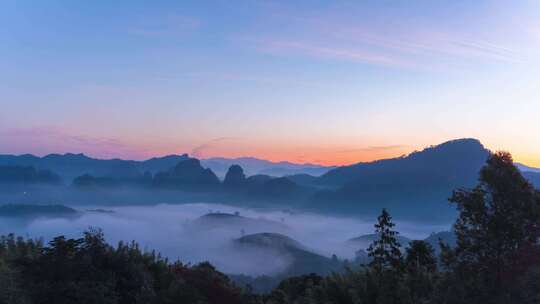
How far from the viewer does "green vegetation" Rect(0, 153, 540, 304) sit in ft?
56.1

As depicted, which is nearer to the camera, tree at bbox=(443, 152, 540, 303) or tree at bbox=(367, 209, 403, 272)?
tree at bbox=(443, 152, 540, 303)

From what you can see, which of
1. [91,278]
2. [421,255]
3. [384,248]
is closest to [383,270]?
[384,248]

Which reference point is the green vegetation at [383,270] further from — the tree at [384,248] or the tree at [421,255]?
the tree at [421,255]

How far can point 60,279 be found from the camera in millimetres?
21500

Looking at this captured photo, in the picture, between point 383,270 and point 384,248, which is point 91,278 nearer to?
point 383,270

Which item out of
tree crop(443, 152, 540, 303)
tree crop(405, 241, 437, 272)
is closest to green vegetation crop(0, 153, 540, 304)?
tree crop(443, 152, 540, 303)

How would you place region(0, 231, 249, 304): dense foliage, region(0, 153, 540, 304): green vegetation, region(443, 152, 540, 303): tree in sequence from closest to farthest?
region(443, 152, 540, 303): tree < region(0, 153, 540, 304): green vegetation < region(0, 231, 249, 304): dense foliage

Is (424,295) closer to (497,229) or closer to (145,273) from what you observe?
(497,229)

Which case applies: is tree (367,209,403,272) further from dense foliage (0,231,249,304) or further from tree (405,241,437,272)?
tree (405,241,437,272)

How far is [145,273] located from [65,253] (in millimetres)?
4460

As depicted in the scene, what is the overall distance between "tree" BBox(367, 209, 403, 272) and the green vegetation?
2.7 inches

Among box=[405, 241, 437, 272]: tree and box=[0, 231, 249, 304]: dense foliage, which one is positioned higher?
box=[0, 231, 249, 304]: dense foliage

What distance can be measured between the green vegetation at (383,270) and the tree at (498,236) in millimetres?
36

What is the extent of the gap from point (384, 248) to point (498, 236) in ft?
38.5
